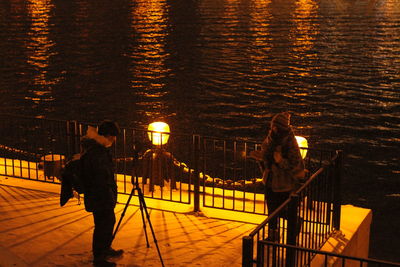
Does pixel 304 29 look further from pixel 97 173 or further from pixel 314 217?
pixel 97 173

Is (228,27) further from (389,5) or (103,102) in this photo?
(389,5)

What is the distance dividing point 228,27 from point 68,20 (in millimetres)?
17114

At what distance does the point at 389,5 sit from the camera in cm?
8250

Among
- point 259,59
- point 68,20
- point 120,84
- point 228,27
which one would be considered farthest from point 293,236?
point 68,20

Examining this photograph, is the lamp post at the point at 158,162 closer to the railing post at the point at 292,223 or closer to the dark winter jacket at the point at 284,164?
the dark winter jacket at the point at 284,164

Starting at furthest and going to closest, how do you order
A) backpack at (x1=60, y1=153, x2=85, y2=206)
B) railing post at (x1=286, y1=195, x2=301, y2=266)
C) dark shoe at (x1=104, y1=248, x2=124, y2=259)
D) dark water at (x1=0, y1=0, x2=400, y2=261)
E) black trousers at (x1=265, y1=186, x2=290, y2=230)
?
1. dark water at (x1=0, y1=0, x2=400, y2=261)
2. black trousers at (x1=265, y1=186, x2=290, y2=230)
3. dark shoe at (x1=104, y1=248, x2=124, y2=259)
4. backpack at (x1=60, y1=153, x2=85, y2=206)
5. railing post at (x1=286, y1=195, x2=301, y2=266)

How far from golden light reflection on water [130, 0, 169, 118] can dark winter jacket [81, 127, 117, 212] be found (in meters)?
20.7

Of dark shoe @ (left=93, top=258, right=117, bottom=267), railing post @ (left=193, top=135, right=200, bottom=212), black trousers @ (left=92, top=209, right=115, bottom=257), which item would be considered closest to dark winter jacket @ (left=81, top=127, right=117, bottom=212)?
black trousers @ (left=92, top=209, right=115, bottom=257)

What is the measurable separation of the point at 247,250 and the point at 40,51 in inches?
1609

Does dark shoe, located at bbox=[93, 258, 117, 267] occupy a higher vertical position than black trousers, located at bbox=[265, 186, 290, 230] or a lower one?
lower

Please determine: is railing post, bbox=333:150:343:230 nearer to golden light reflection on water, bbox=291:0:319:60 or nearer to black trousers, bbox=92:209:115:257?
black trousers, bbox=92:209:115:257

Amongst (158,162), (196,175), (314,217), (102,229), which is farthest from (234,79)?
(102,229)

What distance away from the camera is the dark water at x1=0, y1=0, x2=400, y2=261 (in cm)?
2373

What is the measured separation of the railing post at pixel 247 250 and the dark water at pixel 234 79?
8413 mm
